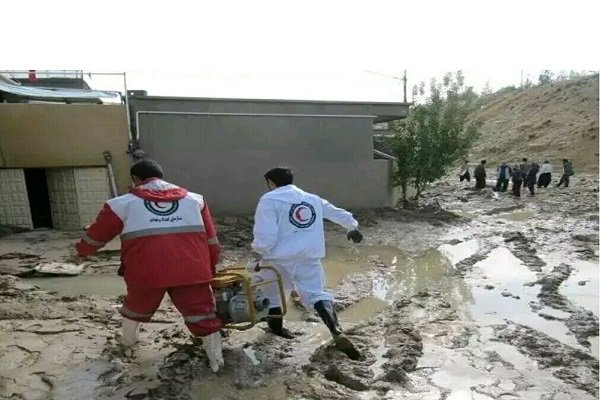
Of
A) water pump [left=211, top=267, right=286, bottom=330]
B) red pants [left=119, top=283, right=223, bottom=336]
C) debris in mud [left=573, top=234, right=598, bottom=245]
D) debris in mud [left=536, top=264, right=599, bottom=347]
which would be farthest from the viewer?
debris in mud [left=573, top=234, right=598, bottom=245]

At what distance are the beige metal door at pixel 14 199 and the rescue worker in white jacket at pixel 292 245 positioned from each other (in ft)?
25.1

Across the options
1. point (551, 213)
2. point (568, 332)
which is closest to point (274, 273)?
point (568, 332)

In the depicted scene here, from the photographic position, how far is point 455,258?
867 cm

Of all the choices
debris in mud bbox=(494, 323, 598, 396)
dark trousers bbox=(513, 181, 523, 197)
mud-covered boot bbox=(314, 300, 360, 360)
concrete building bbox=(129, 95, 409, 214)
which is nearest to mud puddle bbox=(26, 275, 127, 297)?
mud-covered boot bbox=(314, 300, 360, 360)

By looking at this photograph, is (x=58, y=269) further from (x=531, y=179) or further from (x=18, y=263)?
(x=531, y=179)

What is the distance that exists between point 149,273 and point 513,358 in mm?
2965

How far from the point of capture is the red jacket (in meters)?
3.62

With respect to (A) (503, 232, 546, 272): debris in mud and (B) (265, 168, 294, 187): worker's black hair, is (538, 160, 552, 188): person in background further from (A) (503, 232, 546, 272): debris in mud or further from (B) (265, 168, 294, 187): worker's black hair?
(B) (265, 168, 294, 187): worker's black hair

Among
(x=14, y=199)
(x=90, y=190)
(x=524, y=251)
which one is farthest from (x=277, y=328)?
(x=14, y=199)

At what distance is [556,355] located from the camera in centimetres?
431

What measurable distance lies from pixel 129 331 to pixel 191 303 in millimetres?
713

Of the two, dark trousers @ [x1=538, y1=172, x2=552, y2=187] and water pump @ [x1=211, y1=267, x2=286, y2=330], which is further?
dark trousers @ [x1=538, y1=172, x2=552, y2=187]

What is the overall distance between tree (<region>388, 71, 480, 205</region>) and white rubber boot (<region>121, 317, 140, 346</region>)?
993 cm

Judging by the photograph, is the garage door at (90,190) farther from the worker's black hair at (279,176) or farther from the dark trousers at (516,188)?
the dark trousers at (516,188)
